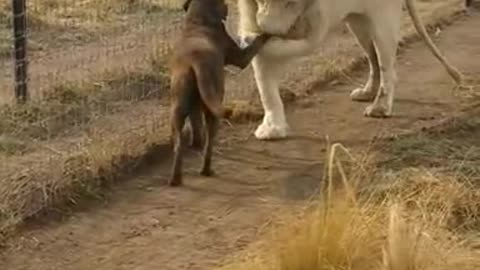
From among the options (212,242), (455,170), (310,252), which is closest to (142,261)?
(212,242)

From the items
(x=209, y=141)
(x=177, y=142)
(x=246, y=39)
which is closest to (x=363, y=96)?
(x=246, y=39)

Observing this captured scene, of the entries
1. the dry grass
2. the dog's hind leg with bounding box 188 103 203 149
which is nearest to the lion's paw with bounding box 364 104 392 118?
the dog's hind leg with bounding box 188 103 203 149

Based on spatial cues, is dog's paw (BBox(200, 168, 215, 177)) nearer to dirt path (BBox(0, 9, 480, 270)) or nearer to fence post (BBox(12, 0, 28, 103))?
dirt path (BBox(0, 9, 480, 270))

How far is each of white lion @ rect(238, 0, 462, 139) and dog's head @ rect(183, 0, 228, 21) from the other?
52cm

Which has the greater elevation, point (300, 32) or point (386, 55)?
point (300, 32)

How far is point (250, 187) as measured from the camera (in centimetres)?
721

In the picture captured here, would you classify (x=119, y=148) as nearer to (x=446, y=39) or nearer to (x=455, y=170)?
(x=455, y=170)

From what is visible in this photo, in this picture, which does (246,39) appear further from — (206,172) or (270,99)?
(206,172)

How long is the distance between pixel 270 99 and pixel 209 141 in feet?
3.59

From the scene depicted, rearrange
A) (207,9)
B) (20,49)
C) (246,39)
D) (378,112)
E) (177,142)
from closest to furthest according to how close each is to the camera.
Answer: (177,142), (207,9), (246,39), (20,49), (378,112)

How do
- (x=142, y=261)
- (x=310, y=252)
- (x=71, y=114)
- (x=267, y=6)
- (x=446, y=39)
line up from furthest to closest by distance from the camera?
1. (x=446, y=39)
2. (x=71, y=114)
3. (x=267, y=6)
4. (x=142, y=261)
5. (x=310, y=252)

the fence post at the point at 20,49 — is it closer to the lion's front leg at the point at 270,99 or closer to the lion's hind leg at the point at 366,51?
the lion's front leg at the point at 270,99

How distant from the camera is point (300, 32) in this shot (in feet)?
26.1

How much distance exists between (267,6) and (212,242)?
2162 millimetres
